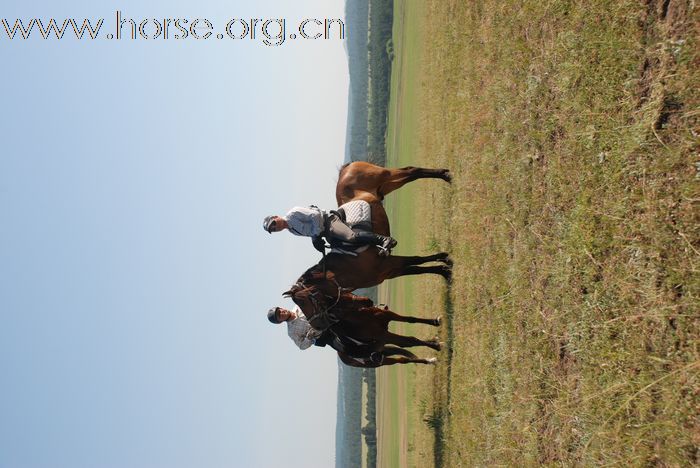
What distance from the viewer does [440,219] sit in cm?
1084

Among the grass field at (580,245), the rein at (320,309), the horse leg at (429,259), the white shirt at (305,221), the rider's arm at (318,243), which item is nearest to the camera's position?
the grass field at (580,245)

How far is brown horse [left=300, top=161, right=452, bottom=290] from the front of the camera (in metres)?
7.57

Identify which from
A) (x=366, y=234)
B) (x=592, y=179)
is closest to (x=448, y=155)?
(x=366, y=234)

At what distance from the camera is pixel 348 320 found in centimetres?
779

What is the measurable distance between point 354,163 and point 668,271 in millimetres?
5544

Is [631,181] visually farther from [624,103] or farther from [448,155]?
[448,155]

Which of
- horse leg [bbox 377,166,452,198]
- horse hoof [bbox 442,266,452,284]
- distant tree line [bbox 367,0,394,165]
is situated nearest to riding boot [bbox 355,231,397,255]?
horse leg [bbox 377,166,452,198]

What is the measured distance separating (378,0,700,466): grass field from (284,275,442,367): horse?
112cm

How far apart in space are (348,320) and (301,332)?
0.69 metres

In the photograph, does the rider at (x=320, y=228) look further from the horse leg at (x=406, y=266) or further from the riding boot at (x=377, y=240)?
the horse leg at (x=406, y=266)

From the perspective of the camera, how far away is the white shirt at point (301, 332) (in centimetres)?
777

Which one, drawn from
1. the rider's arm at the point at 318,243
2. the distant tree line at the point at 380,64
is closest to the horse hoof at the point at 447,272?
the rider's arm at the point at 318,243

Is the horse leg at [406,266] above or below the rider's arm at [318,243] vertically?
below

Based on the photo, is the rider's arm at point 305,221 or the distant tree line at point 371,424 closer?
the rider's arm at point 305,221
